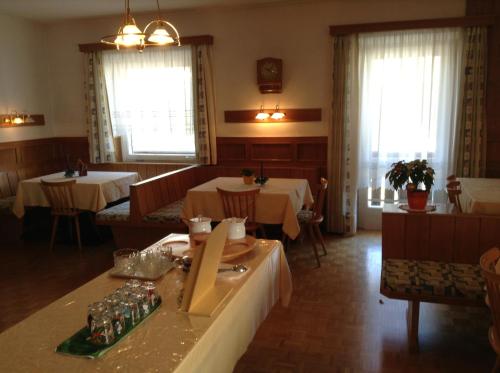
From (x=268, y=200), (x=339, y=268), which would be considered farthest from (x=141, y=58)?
(x=339, y=268)

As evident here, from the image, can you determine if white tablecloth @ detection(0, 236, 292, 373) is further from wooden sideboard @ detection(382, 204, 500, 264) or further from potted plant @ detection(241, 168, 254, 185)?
potted plant @ detection(241, 168, 254, 185)

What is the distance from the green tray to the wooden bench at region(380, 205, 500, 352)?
186 cm

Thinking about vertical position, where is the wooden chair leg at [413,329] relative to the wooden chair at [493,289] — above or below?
below

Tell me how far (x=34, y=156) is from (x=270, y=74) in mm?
3543

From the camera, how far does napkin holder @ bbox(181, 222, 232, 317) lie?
56.3 inches

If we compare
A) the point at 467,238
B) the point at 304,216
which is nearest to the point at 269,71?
the point at 304,216

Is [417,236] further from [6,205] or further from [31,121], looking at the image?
[31,121]

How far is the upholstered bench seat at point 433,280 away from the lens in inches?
97.3

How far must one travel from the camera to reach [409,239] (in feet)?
10.0

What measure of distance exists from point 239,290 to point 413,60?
4153mm

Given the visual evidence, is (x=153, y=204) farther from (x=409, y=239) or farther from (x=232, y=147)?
(x=409, y=239)

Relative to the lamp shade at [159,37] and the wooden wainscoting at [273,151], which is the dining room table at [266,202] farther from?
the lamp shade at [159,37]

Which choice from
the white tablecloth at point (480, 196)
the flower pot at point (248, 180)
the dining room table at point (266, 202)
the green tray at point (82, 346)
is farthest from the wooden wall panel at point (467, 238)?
the green tray at point (82, 346)

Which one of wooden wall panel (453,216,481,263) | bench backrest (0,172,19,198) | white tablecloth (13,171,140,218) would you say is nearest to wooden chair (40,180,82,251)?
white tablecloth (13,171,140,218)
